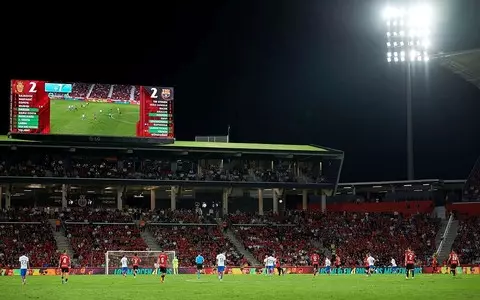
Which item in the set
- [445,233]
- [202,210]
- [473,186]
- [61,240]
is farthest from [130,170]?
[473,186]

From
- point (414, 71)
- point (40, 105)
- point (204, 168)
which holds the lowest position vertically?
point (204, 168)

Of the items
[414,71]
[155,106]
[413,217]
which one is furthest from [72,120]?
[414,71]

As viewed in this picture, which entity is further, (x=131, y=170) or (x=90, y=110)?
(x=131, y=170)

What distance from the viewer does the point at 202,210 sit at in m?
89.1

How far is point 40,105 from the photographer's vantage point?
76.7 meters

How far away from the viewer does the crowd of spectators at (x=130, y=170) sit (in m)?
80.2

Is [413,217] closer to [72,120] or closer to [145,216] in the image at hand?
[145,216]

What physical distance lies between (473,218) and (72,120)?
43.6 meters

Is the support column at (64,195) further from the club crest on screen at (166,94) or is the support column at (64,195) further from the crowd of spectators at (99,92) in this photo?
the club crest on screen at (166,94)

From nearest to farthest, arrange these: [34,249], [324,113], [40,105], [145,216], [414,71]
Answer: [34,249] → [40,105] → [145,216] → [414,71] → [324,113]

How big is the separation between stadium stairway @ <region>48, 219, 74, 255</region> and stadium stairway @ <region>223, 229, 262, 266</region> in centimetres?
1632

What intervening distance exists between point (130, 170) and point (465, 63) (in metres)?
64.8

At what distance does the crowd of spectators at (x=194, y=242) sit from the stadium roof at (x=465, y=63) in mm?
51787

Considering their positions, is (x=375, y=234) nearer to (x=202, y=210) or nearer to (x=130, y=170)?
(x=202, y=210)
